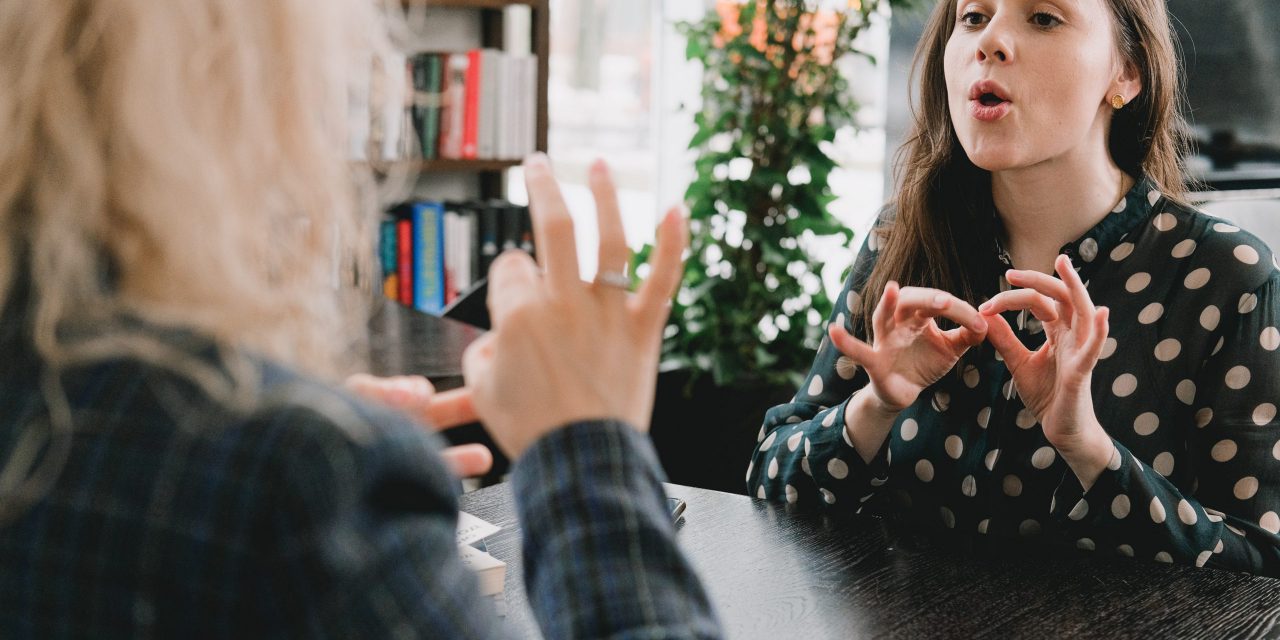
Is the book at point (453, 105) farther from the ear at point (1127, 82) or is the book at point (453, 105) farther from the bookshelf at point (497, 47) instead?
the ear at point (1127, 82)

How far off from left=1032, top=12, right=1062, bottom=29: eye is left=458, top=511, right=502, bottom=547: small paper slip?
1.00m

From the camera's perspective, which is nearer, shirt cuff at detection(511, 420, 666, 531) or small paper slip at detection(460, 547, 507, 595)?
shirt cuff at detection(511, 420, 666, 531)

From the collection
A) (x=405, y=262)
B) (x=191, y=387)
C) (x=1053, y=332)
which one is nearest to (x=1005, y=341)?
(x=1053, y=332)

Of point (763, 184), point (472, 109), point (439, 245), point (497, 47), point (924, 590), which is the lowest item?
point (924, 590)

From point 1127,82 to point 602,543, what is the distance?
1327 mm

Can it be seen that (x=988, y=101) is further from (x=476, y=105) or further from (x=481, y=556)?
(x=476, y=105)

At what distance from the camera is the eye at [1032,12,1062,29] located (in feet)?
5.15

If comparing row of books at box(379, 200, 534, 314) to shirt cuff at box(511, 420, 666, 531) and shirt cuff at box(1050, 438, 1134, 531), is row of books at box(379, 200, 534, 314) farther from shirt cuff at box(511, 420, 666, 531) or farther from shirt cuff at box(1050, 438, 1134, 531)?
shirt cuff at box(511, 420, 666, 531)

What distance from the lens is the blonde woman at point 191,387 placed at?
465 millimetres

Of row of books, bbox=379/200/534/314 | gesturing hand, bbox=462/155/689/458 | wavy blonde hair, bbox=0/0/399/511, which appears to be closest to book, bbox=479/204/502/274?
row of books, bbox=379/200/534/314

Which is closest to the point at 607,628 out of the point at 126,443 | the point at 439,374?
the point at 126,443

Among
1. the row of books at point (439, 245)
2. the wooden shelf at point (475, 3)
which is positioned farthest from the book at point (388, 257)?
the wooden shelf at point (475, 3)

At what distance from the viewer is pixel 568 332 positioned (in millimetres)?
669

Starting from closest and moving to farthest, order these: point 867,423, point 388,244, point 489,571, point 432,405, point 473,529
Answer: point 432,405 < point 489,571 < point 473,529 < point 867,423 < point 388,244
